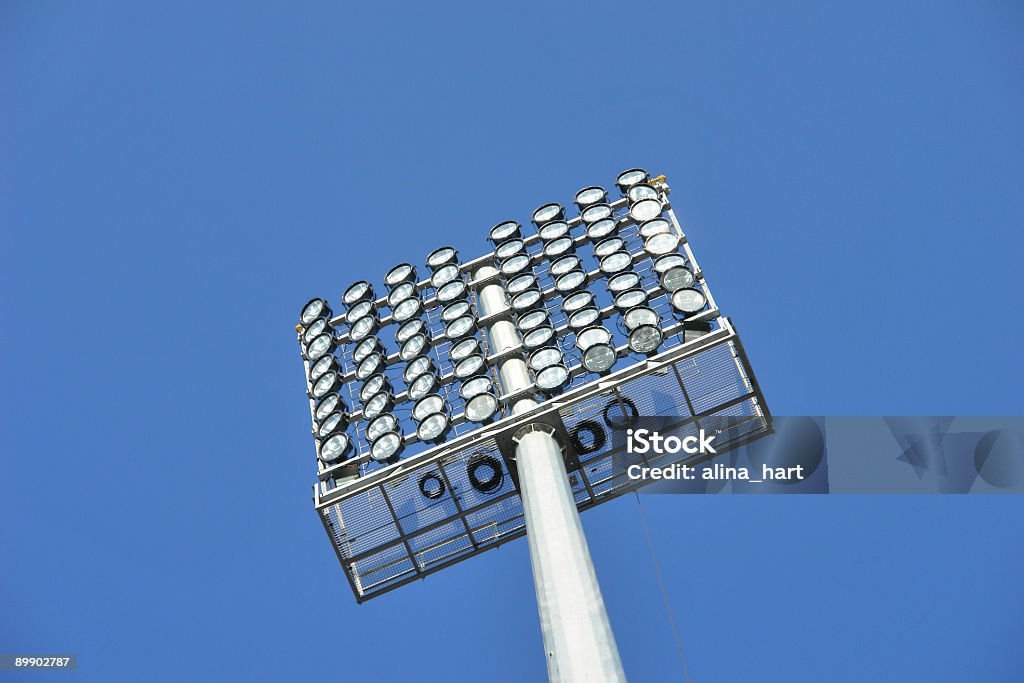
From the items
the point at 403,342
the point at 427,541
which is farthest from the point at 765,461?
the point at 403,342

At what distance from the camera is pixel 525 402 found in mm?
22516

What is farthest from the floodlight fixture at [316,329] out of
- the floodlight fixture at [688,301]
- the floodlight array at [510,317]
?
the floodlight fixture at [688,301]

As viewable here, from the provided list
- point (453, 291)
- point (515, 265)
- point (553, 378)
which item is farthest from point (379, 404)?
point (515, 265)

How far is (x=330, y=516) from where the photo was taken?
2325 centimetres

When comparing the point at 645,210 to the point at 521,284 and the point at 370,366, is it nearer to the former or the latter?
the point at 521,284

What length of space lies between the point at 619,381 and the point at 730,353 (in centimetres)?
218

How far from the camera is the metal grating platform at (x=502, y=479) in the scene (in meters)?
21.9

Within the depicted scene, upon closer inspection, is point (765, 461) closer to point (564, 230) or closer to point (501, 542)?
point (501, 542)

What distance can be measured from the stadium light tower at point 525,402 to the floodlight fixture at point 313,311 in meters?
2.16

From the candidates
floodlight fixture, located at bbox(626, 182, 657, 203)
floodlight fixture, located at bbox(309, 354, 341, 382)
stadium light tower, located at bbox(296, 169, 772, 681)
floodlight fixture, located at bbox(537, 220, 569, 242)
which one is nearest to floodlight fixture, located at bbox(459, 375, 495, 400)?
stadium light tower, located at bbox(296, 169, 772, 681)

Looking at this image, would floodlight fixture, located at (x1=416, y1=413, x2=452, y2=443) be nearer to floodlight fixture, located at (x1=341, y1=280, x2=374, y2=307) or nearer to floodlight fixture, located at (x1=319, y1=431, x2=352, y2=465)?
floodlight fixture, located at (x1=319, y1=431, x2=352, y2=465)

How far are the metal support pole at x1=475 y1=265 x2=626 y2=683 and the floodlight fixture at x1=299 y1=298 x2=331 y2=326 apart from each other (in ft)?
23.7

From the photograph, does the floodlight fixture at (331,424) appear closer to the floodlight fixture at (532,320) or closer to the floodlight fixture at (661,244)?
the floodlight fixture at (532,320)

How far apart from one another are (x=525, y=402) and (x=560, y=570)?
502 cm
